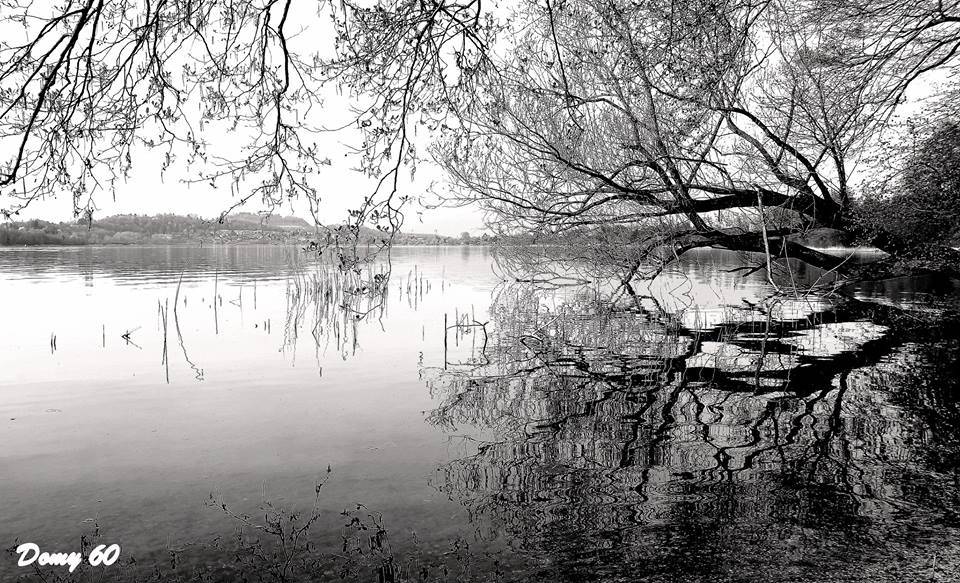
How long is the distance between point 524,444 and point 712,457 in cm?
180

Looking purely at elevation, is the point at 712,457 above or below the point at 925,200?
below

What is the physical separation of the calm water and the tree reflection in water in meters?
0.03

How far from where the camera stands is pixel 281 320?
16.6 m

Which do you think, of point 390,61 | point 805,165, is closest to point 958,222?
point 805,165

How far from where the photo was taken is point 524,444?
6.41 m

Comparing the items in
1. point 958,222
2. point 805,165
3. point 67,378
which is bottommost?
point 67,378

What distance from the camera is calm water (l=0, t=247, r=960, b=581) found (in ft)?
14.5

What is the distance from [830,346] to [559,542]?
10.2m

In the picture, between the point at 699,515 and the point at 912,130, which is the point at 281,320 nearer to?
the point at 699,515
